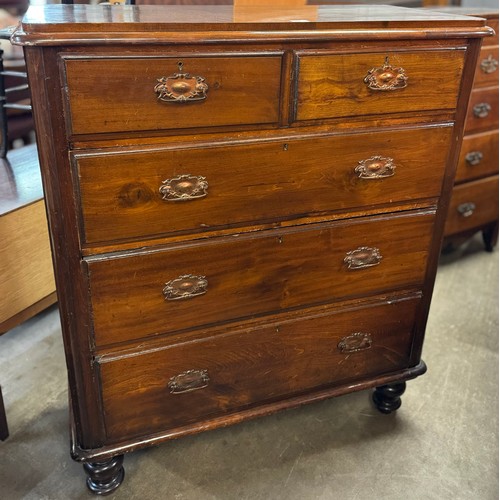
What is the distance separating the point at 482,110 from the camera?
7.39 ft

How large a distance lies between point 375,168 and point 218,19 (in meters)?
0.48

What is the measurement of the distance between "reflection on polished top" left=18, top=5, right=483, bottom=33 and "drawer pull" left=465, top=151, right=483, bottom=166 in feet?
3.27

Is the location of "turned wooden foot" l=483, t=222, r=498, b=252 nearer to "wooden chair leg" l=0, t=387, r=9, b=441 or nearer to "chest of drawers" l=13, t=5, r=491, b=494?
"chest of drawers" l=13, t=5, r=491, b=494

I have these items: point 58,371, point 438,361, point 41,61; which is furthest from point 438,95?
point 58,371

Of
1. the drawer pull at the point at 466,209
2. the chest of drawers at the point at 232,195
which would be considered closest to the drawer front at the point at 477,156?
the drawer pull at the point at 466,209

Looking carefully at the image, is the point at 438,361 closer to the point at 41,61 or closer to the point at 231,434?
the point at 231,434

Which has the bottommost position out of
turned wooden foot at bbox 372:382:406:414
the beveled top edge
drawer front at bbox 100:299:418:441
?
turned wooden foot at bbox 372:382:406:414

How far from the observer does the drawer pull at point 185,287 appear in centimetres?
126

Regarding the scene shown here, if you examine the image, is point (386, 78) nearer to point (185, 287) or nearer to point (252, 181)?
point (252, 181)

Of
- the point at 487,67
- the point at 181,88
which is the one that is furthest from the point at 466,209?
the point at 181,88

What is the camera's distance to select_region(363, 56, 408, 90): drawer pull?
1.22 meters

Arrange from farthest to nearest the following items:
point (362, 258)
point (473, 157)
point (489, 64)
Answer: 1. point (473, 157)
2. point (489, 64)
3. point (362, 258)

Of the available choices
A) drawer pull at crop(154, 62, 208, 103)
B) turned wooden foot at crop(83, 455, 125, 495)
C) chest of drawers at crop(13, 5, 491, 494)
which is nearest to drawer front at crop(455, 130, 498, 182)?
chest of drawers at crop(13, 5, 491, 494)

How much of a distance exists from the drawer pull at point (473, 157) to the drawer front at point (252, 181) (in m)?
0.99
